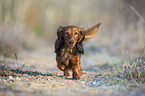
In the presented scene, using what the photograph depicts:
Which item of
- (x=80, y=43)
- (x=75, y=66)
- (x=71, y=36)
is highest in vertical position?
(x=71, y=36)

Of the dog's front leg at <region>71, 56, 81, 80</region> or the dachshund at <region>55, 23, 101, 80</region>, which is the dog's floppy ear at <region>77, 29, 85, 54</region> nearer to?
the dachshund at <region>55, 23, 101, 80</region>

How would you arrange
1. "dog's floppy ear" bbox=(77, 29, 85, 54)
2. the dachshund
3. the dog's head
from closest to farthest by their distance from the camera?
1. the dog's head
2. the dachshund
3. "dog's floppy ear" bbox=(77, 29, 85, 54)

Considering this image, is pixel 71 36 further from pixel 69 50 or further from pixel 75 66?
pixel 75 66

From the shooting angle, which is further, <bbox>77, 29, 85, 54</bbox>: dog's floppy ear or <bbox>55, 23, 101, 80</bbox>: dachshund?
<bbox>77, 29, 85, 54</bbox>: dog's floppy ear

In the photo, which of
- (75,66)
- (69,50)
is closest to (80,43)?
(69,50)

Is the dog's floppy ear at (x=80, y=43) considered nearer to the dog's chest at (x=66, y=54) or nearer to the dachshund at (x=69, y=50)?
the dachshund at (x=69, y=50)

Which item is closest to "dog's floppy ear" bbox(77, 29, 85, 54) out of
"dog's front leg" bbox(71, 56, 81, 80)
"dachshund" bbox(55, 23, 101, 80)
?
"dachshund" bbox(55, 23, 101, 80)

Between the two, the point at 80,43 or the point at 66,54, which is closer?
the point at 66,54

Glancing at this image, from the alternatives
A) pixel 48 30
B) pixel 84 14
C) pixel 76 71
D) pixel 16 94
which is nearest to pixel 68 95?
pixel 16 94

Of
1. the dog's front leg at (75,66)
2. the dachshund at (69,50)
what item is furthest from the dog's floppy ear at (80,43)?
the dog's front leg at (75,66)

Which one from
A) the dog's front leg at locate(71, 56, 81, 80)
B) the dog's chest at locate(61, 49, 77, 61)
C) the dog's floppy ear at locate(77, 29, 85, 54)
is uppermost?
the dog's floppy ear at locate(77, 29, 85, 54)

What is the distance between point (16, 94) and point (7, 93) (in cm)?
11

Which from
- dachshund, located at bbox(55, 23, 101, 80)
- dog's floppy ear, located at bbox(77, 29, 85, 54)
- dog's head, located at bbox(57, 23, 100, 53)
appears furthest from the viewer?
dog's floppy ear, located at bbox(77, 29, 85, 54)

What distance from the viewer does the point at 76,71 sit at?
4246 millimetres
